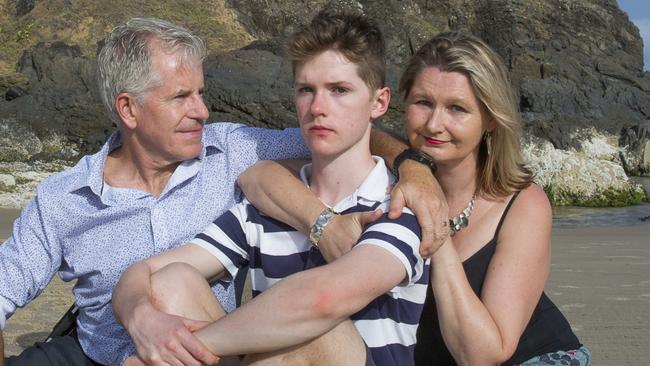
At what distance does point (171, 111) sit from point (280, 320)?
3.85 feet

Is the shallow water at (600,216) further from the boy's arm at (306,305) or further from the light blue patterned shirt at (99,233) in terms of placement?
the boy's arm at (306,305)

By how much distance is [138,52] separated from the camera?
3.31 m

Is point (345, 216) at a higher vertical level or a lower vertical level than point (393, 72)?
higher

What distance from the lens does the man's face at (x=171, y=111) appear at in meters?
3.33

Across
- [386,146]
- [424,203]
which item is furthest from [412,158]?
[424,203]

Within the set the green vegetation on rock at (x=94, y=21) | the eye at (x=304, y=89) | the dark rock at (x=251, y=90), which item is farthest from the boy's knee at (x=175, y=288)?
the green vegetation on rock at (x=94, y=21)

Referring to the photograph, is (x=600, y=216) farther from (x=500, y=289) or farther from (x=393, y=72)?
(x=500, y=289)

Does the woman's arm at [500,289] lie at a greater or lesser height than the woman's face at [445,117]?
lesser

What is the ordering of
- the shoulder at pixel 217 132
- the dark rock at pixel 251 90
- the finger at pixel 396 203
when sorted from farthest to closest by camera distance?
the dark rock at pixel 251 90 < the shoulder at pixel 217 132 < the finger at pixel 396 203

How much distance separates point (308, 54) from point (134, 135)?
91cm

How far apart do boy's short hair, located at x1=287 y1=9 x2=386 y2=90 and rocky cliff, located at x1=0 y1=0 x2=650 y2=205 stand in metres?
10.6

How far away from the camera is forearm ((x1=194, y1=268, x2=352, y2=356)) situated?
2.46 meters

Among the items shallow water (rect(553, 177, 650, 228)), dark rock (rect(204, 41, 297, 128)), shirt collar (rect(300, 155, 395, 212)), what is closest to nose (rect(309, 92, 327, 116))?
shirt collar (rect(300, 155, 395, 212))

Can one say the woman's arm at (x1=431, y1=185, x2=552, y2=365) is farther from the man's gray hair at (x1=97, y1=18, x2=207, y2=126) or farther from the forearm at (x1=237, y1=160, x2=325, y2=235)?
the man's gray hair at (x1=97, y1=18, x2=207, y2=126)
